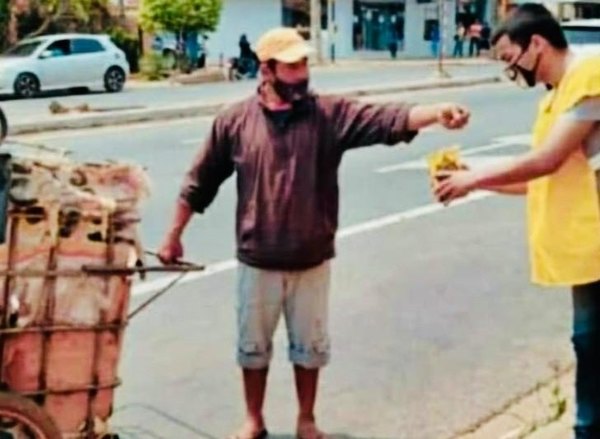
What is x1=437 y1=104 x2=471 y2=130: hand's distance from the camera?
5.70 meters

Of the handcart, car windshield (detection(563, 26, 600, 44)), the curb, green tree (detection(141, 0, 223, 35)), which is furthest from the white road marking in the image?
green tree (detection(141, 0, 223, 35))

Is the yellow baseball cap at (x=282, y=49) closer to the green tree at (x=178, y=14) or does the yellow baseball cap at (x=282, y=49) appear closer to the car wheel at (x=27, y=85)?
the car wheel at (x=27, y=85)

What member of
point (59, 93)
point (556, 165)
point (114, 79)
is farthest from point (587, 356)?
point (114, 79)

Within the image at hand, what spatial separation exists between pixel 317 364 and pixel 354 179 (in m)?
10.5

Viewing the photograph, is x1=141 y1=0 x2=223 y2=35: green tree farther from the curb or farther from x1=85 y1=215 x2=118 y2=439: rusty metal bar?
x1=85 y1=215 x2=118 y2=439: rusty metal bar

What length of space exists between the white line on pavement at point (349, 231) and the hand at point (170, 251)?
3.41m

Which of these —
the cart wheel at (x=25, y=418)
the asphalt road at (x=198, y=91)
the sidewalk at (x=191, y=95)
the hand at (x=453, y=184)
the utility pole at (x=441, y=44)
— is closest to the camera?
the cart wheel at (x=25, y=418)

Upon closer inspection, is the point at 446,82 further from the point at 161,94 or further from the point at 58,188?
the point at 58,188

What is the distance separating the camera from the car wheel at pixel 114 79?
3859cm

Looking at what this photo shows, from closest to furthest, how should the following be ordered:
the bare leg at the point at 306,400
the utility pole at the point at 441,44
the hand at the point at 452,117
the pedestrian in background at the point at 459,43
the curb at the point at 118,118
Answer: the hand at the point at 452,117 < the bare leg at the point at 306,400 < the curb at the point at 118,118 < the utility pole at the point at 441,44 < the pedestrian in background at the point at 459,43

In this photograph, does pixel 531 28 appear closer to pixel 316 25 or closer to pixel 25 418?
pixel 25 418

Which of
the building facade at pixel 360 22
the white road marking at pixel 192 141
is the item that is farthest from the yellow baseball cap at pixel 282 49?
the building facade at pixel 360 22

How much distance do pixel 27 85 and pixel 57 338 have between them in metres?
31.9

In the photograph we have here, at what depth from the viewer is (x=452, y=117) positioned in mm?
5719
